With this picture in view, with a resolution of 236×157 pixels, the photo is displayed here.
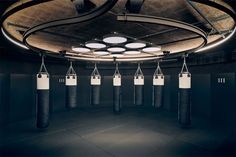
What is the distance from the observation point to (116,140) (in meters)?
4.96

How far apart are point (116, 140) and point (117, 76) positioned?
145 inches

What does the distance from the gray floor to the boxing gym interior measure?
0.10 ft

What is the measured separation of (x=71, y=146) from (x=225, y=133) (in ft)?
18.7

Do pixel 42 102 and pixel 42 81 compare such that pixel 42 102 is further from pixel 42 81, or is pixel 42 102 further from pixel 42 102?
pixel 42 81

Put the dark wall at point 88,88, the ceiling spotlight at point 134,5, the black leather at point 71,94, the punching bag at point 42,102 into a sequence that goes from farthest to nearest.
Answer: the black leather at point 71,94 < the dark wall at point 88,88 < the punching bag at point 42,102 < the ceiling spotlight at point 134,5

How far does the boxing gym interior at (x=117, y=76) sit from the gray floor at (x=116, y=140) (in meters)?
0.03

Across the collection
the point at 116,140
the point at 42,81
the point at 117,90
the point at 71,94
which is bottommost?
the point at 116,140

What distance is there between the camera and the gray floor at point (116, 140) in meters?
4.11

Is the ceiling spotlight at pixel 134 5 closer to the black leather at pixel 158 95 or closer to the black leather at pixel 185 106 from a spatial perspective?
the black leather at pixel 185 106

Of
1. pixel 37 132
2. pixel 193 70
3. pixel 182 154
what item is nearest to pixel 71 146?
pixel 37 132

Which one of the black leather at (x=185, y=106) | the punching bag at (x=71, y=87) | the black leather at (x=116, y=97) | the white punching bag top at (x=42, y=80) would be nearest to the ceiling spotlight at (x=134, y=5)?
the white punching bag top at (x=42, y=80)

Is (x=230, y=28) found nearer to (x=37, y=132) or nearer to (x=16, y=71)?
(x=37, y=132)

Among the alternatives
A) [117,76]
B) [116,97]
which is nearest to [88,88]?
[116,97]

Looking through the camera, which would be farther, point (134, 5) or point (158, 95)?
point (158, 95)
